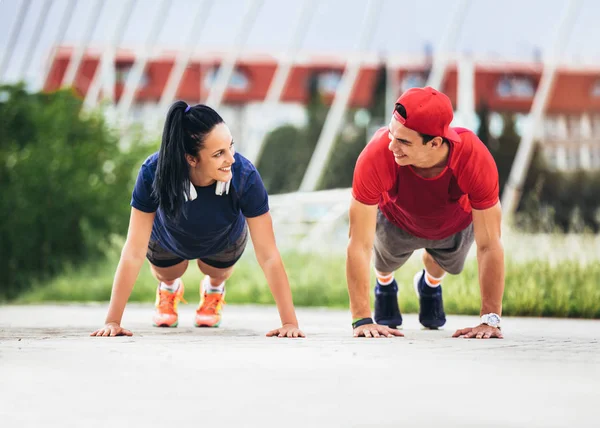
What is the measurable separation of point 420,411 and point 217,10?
46.0ft

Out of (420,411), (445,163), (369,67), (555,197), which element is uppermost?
(369,67)

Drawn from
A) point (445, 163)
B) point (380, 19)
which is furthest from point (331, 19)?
point (445, 163)

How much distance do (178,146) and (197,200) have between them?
0.28m

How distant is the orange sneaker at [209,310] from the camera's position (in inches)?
192

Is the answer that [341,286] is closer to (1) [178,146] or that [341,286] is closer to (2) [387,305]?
(2) [387,305]

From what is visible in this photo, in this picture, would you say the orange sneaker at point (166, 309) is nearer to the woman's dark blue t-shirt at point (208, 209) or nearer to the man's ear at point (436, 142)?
the woman's dark blue t-shirt at point (208, 209)

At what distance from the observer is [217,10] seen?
50.9 feet

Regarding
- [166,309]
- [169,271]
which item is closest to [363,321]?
[169,271]

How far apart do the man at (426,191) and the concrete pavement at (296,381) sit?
210 mm

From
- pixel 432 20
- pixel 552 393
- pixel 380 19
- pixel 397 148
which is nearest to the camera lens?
pixel 552 393

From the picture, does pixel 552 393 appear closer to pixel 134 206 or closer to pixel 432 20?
pixel 134 206

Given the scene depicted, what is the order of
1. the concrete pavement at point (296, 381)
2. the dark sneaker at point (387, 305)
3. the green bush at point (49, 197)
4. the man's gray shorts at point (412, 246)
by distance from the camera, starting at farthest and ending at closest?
the green bush at point (49, 197)
the dark sneaker at point (387, 305)
the man's gray shorts at point (412, 246)
the concrete pavement at point (296, 381)

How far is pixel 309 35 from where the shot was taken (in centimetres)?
1322

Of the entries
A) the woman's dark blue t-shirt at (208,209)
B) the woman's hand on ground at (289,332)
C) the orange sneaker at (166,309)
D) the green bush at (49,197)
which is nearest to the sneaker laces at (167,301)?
the orange sneaker at (166,309)
